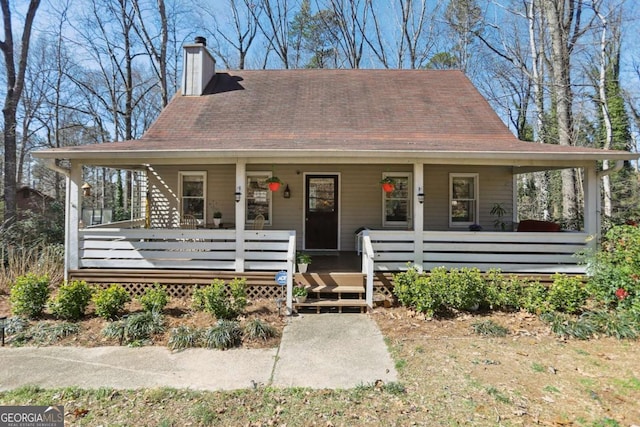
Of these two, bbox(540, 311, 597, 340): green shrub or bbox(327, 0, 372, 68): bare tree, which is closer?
bbox(540, 311, 597, 340): green shrub

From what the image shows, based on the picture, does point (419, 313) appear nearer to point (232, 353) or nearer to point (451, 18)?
point (232, 353)

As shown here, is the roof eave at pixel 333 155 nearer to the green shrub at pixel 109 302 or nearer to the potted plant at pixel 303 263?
the potted plant at pixel 303 263

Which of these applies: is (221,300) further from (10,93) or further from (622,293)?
(10,93)

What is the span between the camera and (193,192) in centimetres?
905

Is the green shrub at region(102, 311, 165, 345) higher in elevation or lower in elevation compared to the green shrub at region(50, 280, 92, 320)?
lower

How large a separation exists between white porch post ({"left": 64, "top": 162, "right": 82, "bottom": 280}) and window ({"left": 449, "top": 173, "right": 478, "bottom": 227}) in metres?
8.28

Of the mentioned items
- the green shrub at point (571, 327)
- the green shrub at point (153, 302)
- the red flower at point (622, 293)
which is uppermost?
the red flower at point (622, 293)

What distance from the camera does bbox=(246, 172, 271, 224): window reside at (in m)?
8.95

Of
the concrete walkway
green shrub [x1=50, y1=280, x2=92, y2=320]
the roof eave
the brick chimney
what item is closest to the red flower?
the roof eave

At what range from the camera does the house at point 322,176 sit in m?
6.31

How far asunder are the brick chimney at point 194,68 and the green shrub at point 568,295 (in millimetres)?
9675

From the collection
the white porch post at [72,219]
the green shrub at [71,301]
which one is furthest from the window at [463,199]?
the white porch post at [72,219]

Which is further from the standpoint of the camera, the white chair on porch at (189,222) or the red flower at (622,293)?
the white chair on porch at (189,222)

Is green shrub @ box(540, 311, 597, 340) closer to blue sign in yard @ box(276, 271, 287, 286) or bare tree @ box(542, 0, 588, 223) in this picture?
blue sign in yard @ box(276, 271, 287, 286)
